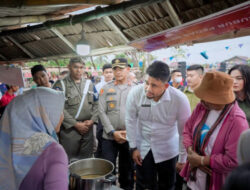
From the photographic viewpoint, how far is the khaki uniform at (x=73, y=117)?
10.2 feet

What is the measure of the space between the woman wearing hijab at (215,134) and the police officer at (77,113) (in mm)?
1928

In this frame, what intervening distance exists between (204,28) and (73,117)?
2480 mm

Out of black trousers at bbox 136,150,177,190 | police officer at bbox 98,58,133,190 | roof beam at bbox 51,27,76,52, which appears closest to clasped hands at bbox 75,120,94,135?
police officer at bbox 98,58,133,190

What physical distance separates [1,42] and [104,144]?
4431 millimetres

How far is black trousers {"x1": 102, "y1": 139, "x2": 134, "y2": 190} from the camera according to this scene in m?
2.88

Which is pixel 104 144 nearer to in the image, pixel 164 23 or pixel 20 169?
pixel 20 169

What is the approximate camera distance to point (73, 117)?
314 centimetres

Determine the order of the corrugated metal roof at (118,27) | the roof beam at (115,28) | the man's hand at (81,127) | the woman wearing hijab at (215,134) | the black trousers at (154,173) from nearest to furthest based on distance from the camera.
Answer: the woman wearing hijab at (215,134) → the black trousers at (154,173) → the corrugated metal roof at (118,27) → the man's hand at (81,127) → the roof beam at (115,28)

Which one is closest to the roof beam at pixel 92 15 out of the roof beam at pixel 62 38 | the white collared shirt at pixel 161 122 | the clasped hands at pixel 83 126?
the roof beam at pixel 62 38

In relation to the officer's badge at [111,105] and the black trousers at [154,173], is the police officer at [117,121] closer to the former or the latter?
the officer's badge at [111,105]

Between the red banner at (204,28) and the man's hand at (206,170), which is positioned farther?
the red banner at (204,28)

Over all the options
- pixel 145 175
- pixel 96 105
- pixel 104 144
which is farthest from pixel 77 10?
pixel 145 175

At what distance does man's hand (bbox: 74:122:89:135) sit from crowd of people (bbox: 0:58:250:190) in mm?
16

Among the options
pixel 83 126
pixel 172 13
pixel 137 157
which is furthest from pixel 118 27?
pixel 137 157
